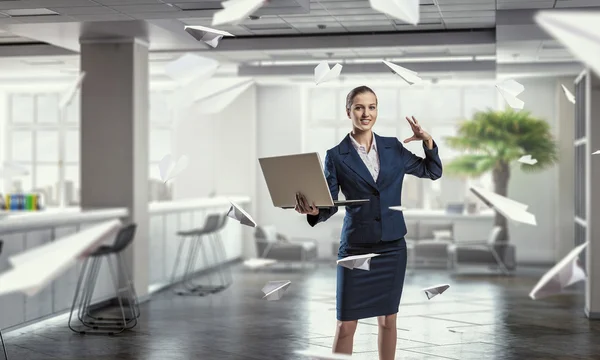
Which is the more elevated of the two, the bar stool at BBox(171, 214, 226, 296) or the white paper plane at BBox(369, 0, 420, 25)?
the white paper plane at BBox(369, 0, 420, 25)

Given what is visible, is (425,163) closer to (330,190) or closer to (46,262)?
(330,190)

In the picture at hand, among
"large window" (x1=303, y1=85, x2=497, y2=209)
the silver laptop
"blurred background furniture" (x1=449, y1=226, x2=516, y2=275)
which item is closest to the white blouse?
the silver laptop

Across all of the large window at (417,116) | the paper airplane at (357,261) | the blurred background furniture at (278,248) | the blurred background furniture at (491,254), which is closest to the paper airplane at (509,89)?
the paper airplane at (357,261)

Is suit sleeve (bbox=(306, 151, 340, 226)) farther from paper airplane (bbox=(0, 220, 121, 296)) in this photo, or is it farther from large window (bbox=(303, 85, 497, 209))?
large window (bbox=(303, 85, 497, 209))

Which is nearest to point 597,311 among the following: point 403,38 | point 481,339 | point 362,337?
point 481,339

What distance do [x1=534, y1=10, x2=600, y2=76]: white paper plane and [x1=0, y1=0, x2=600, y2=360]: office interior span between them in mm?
3097

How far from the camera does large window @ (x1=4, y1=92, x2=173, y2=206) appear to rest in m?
15.7

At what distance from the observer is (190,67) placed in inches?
201

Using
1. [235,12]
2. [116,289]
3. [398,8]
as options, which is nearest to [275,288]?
[235,12]

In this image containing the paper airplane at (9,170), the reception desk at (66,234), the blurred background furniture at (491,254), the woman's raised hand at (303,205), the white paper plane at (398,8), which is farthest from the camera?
the paper airplane at (9,170)

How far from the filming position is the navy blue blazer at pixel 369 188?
161 inches

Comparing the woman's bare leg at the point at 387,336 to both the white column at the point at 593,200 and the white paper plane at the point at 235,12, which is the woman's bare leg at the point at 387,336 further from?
the white column at the point at 593,200

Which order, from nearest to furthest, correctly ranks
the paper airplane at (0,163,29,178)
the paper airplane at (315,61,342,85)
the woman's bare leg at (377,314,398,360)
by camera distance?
the paper airplane at (315,61,342,85), the woman's bare leg at (377,314,398,360), the paper airplane at (0,163,29,178)

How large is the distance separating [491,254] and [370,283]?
8.11 meters
